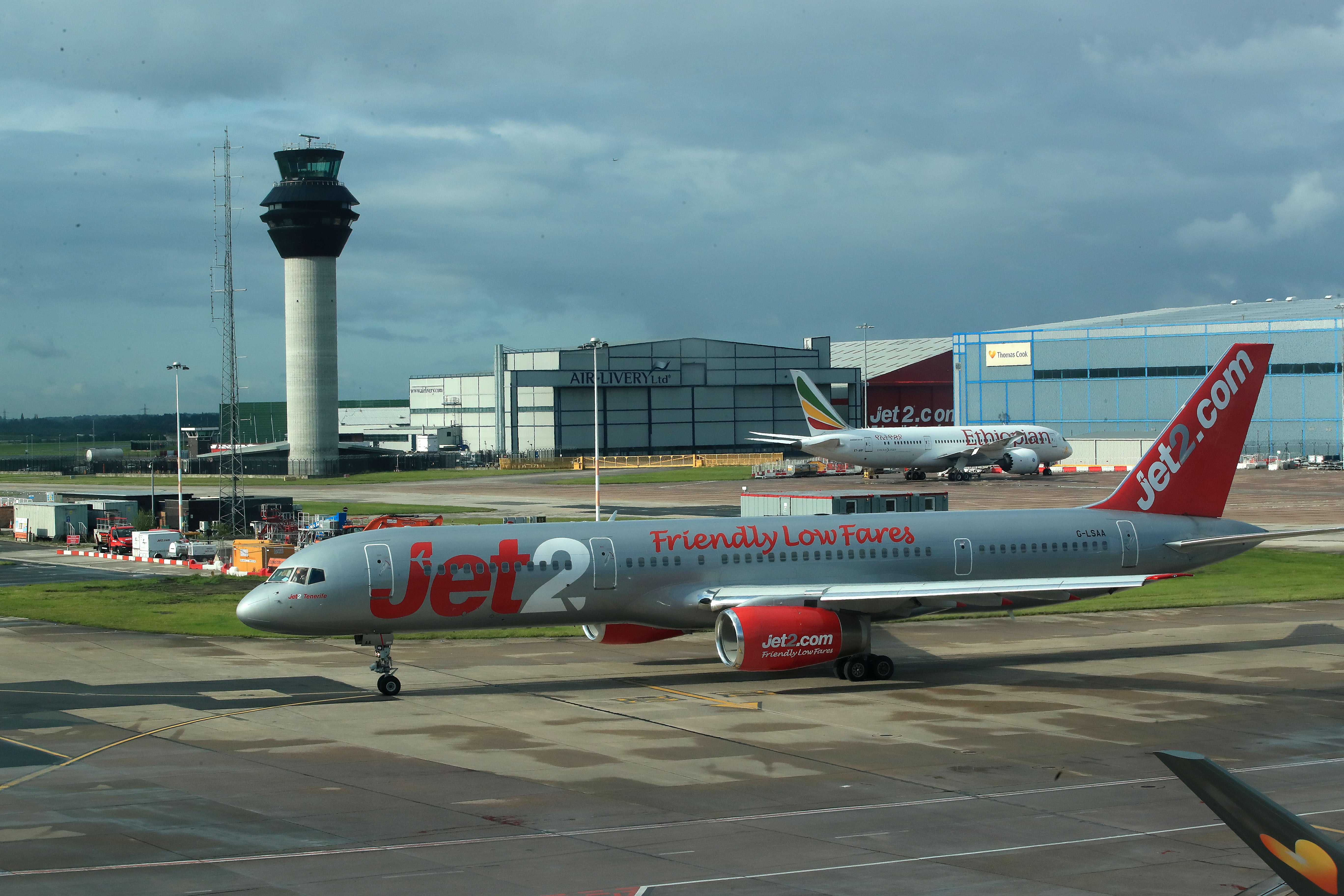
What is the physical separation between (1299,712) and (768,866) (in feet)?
52.9

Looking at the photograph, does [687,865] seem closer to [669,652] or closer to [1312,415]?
[669,652]

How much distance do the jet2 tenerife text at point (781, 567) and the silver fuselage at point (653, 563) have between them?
4 centimetres

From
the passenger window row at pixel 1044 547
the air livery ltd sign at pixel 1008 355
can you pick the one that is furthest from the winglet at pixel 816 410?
the passenger window row at pixel 1044 547

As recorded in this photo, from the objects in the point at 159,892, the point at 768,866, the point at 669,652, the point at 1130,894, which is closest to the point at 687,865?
the point at 768,866

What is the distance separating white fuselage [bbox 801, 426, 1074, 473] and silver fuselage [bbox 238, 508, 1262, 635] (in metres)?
70.4

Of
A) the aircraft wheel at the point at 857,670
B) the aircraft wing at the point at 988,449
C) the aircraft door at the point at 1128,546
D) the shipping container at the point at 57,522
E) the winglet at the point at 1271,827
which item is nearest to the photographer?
the winglet at the point at 1271,827

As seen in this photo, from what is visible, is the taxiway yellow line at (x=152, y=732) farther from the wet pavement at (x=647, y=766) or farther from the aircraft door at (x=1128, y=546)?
the aircraft door at (x=1128, y=546)

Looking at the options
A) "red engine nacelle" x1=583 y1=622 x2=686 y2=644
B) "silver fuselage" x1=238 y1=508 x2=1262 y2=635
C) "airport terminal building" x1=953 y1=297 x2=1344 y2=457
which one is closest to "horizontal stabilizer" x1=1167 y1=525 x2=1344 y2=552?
"silver fuselage" x1=238 y1=508 x2=1262 y2=635

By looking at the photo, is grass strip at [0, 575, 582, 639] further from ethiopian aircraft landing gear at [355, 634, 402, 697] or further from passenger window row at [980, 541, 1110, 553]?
passenger window row at [980, 541, 1110, 553]

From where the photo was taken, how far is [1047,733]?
84.4ft

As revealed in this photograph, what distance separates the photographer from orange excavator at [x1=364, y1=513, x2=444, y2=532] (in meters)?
57.5

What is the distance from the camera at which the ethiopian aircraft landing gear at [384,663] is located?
30.0 metres

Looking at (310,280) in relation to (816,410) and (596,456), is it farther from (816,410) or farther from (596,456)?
(596,456)

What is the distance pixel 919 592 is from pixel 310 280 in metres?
125
